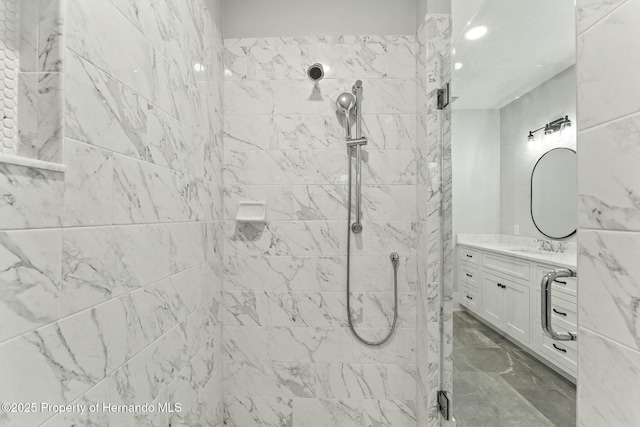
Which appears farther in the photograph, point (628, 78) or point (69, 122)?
point (69, 122)

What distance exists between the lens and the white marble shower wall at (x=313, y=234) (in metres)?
1.70

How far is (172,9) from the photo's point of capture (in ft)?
3.84

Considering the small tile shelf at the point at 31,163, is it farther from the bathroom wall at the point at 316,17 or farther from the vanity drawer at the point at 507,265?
the bathroom wall at the point at 316,17

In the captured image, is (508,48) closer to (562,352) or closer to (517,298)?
(517,298)

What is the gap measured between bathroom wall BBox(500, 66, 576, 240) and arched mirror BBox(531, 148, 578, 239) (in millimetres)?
22

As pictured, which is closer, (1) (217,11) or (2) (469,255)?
(2) (469,255)

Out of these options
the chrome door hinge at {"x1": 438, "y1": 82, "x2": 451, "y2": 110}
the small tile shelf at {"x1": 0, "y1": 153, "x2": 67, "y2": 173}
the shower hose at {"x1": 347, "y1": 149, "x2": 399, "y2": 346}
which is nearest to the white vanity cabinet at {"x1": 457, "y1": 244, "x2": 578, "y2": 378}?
the shower hose at {"x1": 347, "y1": 149, "x2": 399, "y2": 346}

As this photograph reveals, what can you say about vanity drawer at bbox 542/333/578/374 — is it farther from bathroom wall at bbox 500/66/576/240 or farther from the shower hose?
the shower hose

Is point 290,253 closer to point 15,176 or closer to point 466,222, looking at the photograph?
point 466,222

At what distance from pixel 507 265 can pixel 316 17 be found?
167cm

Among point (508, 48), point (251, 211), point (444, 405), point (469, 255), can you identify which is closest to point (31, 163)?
point (251, 211)

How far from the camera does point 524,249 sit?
3.20ft

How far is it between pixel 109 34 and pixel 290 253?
1.24 meters

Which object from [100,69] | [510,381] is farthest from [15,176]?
[510,381]
